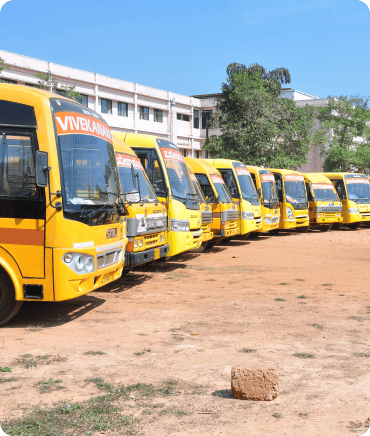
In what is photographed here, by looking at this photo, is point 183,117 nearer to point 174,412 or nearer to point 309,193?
point 309,193

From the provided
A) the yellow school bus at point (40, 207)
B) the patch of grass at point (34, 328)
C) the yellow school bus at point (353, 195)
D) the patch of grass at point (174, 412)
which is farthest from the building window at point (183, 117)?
the patch of grass at point (174, 412)

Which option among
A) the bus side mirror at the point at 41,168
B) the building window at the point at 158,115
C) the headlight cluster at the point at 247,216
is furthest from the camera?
the building window at the point at 158,115

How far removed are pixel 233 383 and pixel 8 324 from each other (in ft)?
12.5

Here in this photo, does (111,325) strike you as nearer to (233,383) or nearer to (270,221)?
(233,383)

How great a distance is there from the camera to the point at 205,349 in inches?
244

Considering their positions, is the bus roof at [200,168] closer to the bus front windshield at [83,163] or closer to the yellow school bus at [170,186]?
the yellow school bus at [170,186]

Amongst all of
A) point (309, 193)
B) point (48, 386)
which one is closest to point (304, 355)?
point (48, 386)

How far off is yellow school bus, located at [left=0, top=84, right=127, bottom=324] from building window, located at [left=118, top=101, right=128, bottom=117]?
4191cm

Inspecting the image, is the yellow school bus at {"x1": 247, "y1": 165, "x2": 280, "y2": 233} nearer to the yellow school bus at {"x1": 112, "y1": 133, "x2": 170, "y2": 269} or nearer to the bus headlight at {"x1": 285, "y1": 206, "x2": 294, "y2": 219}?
the bus headlight at {"x1": 285, "y1": 206, "x2": 294, "y2": 219}

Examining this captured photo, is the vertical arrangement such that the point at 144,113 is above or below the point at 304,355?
above

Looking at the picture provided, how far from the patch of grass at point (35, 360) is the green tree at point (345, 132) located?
4578 centimetres

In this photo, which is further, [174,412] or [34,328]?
[34,328]

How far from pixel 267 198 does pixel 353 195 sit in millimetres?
6949

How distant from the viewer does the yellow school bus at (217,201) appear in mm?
16250
